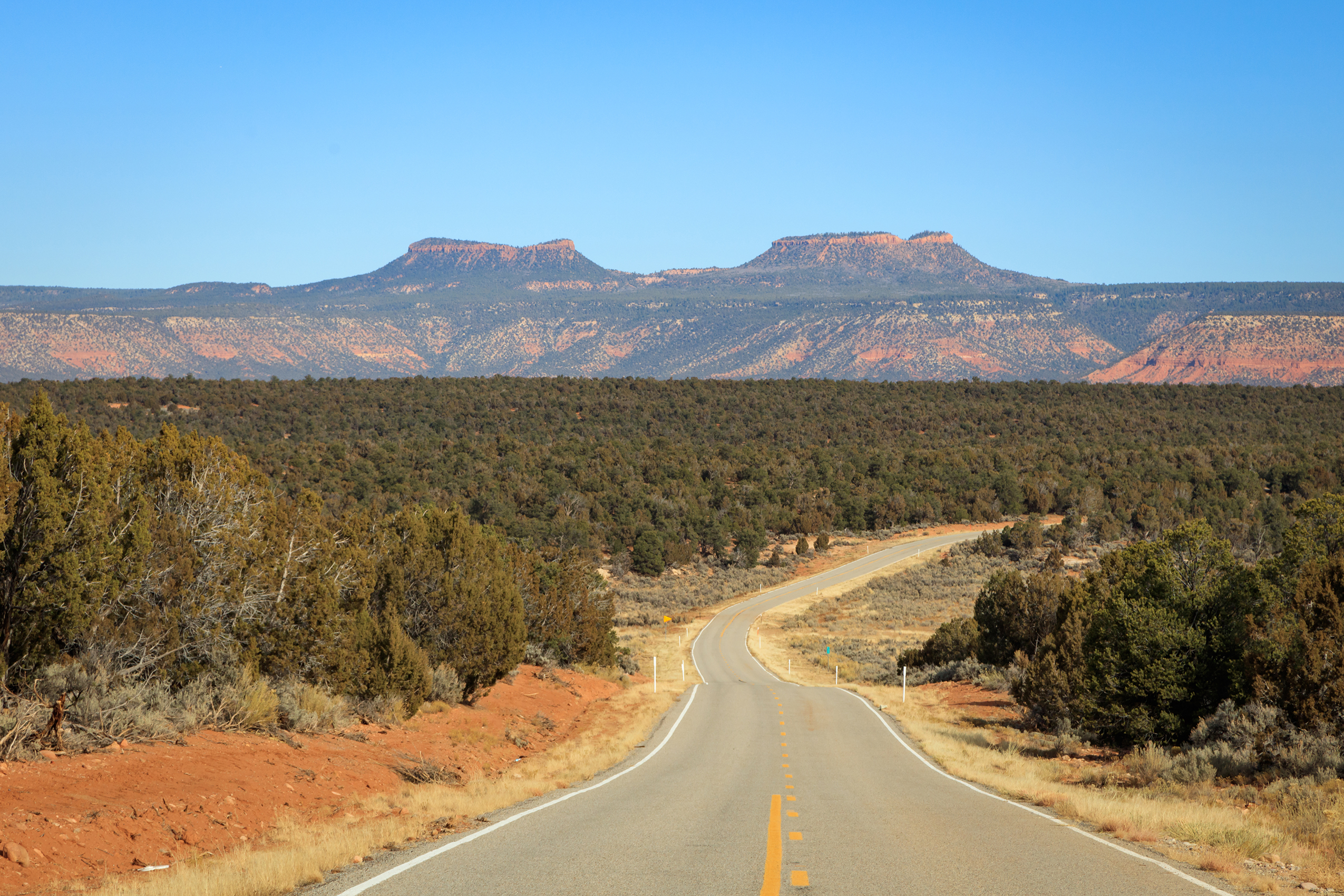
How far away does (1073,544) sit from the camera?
6831 centimetres

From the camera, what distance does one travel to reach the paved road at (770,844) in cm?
720

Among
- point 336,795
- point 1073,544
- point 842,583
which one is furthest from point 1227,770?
point 1073,544

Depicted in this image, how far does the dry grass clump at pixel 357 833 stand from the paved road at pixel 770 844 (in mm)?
500

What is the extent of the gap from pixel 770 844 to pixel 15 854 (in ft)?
19.9

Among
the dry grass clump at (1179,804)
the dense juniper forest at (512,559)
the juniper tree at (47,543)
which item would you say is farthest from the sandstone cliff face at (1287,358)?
the juniper tree at (47,543)

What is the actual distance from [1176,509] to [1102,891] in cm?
7091

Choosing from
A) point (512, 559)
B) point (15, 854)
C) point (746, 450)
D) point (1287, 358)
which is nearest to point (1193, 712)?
point (15, 854)

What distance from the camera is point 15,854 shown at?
24.9 feet

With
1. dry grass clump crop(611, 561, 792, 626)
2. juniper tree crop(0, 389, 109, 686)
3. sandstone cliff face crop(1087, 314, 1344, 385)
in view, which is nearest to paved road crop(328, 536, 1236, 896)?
juniper tree crop(0, 389, 109, 686)

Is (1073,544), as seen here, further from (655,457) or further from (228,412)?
(228,412)

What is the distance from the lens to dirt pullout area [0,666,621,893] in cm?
805

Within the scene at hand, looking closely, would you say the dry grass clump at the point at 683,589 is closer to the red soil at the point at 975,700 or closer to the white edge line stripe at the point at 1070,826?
the red soil at the point at 975,700

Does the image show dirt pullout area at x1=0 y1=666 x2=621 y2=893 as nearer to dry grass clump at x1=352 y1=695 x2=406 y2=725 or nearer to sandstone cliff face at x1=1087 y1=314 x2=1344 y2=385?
dry grass clump at x1=352 y1=695 x2=406 y2=725

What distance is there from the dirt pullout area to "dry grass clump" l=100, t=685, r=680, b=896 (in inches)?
8.2
